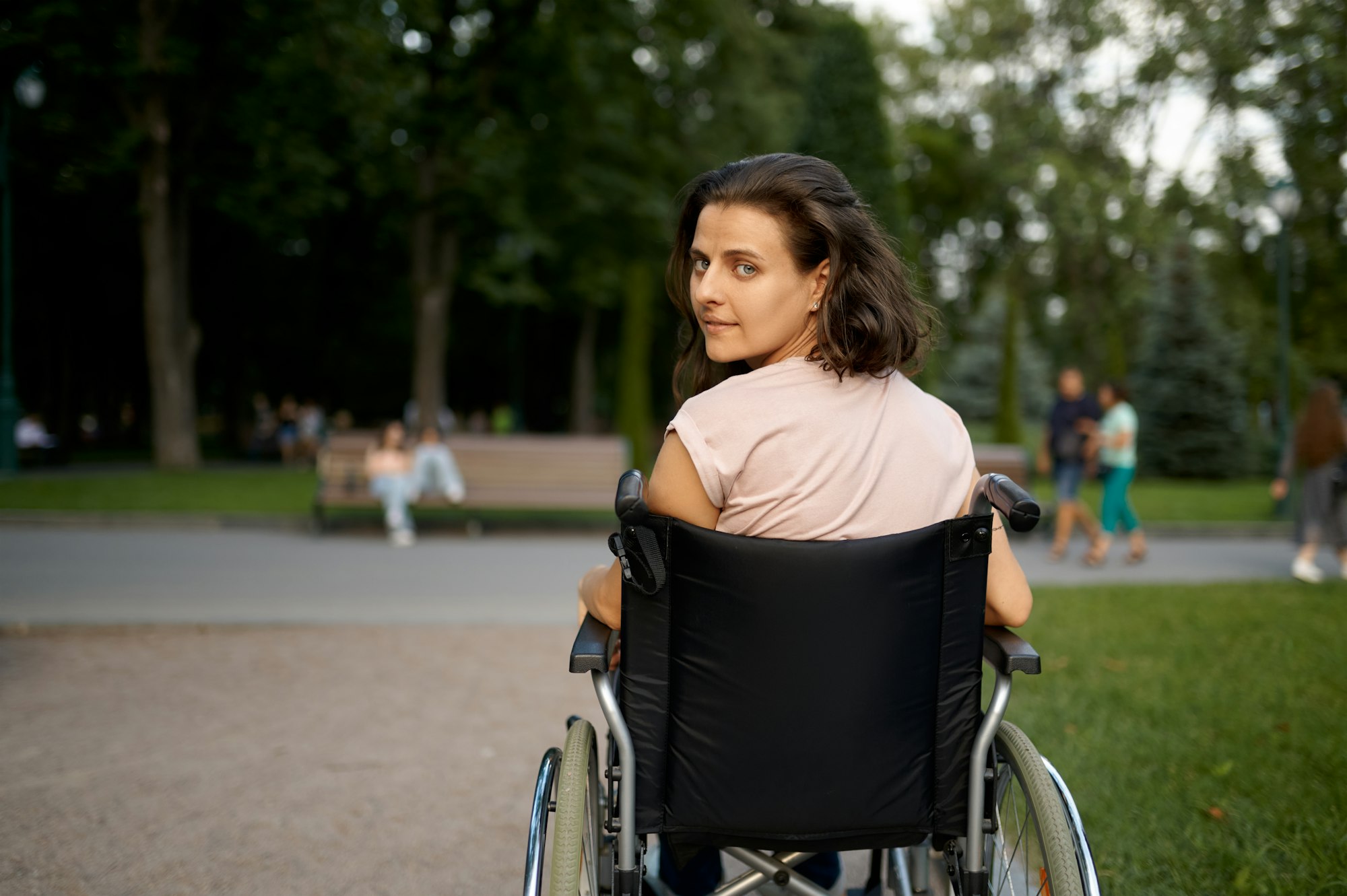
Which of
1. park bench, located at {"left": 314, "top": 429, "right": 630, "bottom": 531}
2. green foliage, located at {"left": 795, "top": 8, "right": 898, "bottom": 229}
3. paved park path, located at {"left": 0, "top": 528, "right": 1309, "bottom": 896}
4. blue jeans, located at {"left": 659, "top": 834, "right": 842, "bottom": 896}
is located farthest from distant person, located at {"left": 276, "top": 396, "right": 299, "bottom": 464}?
blue jeans, located at {"left": 659, "top": 834, "right": 842, "bottom": 896}

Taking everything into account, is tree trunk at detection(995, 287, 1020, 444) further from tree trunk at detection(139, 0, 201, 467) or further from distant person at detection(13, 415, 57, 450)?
distant person at detection(13, 415, 57, 450)

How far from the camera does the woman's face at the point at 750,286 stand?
2.04 meters

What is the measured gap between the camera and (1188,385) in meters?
26.5

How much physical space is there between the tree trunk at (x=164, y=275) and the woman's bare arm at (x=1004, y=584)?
1954 centimetres

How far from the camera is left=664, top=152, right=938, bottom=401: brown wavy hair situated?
78.4 inches

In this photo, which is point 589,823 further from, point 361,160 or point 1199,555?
point 361,160

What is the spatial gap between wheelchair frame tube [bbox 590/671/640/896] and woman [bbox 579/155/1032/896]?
0.70ft

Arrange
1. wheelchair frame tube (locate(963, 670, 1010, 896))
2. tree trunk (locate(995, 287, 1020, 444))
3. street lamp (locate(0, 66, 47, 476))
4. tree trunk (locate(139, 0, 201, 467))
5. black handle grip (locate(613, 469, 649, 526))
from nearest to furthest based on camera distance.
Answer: black handle grip (locate(613, 469, 649, 526)) < wheelchair frame tube (locate(963, 670, 1010, 896)) < street lamp (locate(0, 66, 47, 476)) < tree trunk (locate(139, 0, 201, 467)) < tree trunk (locate(995, 287, 1020, 444))

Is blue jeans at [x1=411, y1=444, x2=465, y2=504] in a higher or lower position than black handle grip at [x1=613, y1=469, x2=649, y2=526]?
lower

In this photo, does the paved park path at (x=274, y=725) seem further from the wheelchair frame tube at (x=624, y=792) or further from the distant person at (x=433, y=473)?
the distant person at (x=433, y=473)

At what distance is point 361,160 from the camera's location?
Result: 23125 millimetres

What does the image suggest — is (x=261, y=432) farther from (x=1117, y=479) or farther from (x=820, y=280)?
(x=820, y=280)

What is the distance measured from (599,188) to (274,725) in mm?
20066

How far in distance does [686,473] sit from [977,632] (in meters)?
0.60
